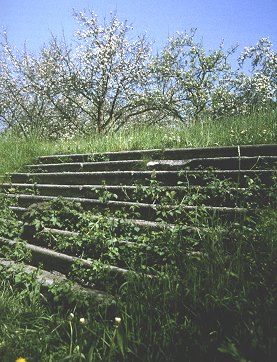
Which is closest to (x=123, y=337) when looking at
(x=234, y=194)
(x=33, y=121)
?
(x=234, y=194)

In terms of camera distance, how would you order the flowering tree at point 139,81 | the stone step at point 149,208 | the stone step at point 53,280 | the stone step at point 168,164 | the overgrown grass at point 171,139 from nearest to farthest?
1. the stone step at point 53,280
2. the stone step at point 149,208
3. the stone step at point 168,164
4. the overgrown grass at point 171,139
5. the flowering tree at point 139,81

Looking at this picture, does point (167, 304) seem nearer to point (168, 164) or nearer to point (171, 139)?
point (168, 164)

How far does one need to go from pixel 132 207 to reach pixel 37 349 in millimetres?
2033

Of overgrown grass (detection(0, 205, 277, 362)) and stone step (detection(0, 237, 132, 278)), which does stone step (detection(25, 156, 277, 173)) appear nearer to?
overgrown grass (detection(0, 205, 277, 362))

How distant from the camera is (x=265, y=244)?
2326mm

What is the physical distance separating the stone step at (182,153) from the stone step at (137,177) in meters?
0.46

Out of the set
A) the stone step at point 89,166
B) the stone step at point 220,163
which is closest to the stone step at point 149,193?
the stone step at point 220,163

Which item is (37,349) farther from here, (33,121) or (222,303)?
(33,121)

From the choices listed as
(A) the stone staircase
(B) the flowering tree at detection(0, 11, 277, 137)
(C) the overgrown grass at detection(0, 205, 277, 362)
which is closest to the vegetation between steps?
(C) the overgrown grass at detection(0, 205, 277, 362)

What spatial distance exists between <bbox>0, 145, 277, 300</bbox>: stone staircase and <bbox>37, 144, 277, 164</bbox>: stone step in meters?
0.01

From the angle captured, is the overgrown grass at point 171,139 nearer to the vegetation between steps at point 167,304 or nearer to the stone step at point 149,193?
the stone step at point 149,193

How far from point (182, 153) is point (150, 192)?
112 centimetres

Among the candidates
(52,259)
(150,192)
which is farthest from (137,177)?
(52,259)

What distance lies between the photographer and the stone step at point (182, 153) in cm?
401
